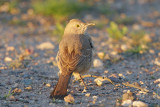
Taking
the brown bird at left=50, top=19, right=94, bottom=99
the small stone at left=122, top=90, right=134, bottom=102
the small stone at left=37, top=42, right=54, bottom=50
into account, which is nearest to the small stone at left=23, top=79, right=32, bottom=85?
the brown bird at left=50, top=19, right=94, bottom=99

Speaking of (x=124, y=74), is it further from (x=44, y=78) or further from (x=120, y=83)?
(x=44, y=78)

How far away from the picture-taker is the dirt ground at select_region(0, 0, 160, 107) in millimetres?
4551

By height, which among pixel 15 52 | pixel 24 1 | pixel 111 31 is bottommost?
pixel 15 52

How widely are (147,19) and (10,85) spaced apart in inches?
266

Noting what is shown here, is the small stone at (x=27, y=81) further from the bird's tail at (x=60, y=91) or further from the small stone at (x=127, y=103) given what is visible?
the small stone at (x=127, y=103)

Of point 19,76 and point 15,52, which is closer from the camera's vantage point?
point 19,76

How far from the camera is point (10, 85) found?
17.1 feet

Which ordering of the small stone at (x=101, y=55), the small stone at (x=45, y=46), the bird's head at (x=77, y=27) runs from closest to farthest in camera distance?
the bird's head at (x=77, y=27) < the small stone at (x=101, y=55) < the small stone at (x=45, y=46)

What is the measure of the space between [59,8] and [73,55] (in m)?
5.26

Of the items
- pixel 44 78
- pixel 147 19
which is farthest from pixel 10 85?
pixel 147 19

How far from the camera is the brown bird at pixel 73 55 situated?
182 inches

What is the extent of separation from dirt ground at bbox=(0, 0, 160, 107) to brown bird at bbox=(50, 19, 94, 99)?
30 centimetres

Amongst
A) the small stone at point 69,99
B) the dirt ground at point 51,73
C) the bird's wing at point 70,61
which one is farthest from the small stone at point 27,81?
the small stone at point 69,99

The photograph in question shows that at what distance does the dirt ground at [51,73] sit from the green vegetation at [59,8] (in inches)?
23.2
